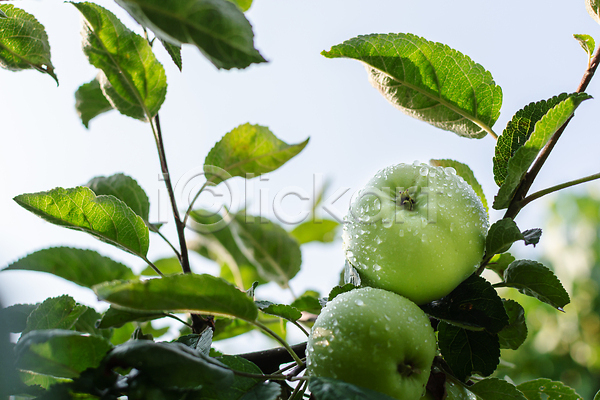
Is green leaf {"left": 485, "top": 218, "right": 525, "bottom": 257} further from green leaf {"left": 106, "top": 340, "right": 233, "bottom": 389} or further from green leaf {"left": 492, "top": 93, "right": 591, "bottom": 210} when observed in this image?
green leaf {"left": 106, "top": 340, "right": 233, "bottom": 389}

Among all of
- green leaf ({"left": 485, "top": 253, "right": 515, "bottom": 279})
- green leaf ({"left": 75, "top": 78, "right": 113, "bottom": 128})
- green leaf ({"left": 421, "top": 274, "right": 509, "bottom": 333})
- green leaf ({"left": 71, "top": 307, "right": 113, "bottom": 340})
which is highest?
green leaf ({"left": 75, "top": 78, "right": 113, "bottom": 128})

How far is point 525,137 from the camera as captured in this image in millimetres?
485

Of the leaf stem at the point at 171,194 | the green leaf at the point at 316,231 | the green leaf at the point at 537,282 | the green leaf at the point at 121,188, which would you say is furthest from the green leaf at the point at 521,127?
the green leaf at the point at 316,231

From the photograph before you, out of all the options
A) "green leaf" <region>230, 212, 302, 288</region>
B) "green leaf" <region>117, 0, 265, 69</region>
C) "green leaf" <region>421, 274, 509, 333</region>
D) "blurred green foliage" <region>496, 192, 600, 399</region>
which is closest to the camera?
"green leaf" <region>117, 0, 265, 69</region>

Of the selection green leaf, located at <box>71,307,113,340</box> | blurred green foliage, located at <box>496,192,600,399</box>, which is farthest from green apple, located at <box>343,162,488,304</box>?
blurred green foliage, located at <box>496,192,600,399</box>

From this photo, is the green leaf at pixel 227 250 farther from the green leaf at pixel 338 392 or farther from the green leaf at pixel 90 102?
the green leaf at pixel 338 392

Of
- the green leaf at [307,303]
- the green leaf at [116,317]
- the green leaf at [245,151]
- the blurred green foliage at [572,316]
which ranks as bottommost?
the blurred green foliage at [572,316]

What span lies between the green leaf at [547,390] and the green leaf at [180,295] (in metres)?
0.42

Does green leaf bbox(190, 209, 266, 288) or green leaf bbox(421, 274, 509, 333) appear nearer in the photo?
green leaf bbox(421, 274, 509, 333)

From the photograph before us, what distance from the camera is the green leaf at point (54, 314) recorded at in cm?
49

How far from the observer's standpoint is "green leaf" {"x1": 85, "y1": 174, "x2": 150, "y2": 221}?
681 millimetres

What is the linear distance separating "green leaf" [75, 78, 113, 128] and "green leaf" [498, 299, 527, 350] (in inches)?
28.5

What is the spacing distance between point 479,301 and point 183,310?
0.97 feet

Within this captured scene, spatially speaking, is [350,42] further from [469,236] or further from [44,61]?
[44,61]
